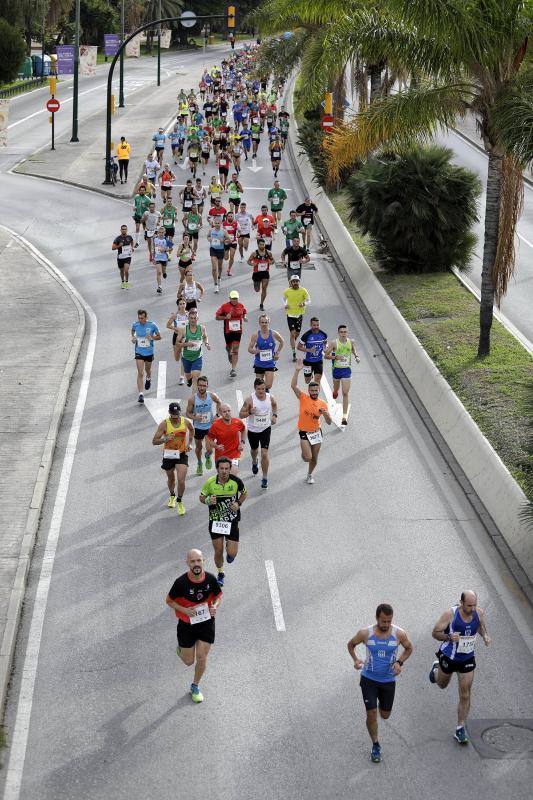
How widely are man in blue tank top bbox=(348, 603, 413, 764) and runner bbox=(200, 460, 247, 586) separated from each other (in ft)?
10.9

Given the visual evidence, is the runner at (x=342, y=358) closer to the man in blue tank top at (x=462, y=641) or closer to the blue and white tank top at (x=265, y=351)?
the blue and white tank top at (x=265, y=351)

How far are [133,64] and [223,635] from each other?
10027 centimetres

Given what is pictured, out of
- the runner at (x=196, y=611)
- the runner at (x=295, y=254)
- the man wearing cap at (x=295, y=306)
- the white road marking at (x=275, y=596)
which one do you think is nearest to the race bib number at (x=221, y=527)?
the white road marking at (x=275, y=596)

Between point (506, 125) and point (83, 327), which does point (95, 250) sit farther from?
point (506, 125)

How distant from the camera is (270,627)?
12.8 meters

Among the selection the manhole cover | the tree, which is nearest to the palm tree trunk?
the manhole cover

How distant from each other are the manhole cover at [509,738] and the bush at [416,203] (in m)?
18.2

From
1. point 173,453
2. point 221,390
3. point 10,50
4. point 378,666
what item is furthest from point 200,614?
point 10,50

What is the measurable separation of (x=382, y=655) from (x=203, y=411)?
22.4 feet

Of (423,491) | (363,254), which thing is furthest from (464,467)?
(363,254)

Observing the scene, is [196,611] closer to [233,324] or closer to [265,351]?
[265,351]

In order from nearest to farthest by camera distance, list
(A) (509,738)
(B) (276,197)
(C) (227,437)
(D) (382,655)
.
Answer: (D) (382,655) < (A) (509,738) < (C) (227,437) < (B) (276,197)

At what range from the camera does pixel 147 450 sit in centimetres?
1789

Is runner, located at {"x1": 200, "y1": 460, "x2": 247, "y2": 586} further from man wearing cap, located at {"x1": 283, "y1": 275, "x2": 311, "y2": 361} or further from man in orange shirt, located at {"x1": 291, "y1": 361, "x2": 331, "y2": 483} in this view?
man wearing cap, located at {"x1": 283, "y1": 275, "x2": 311, "y2": 361}
